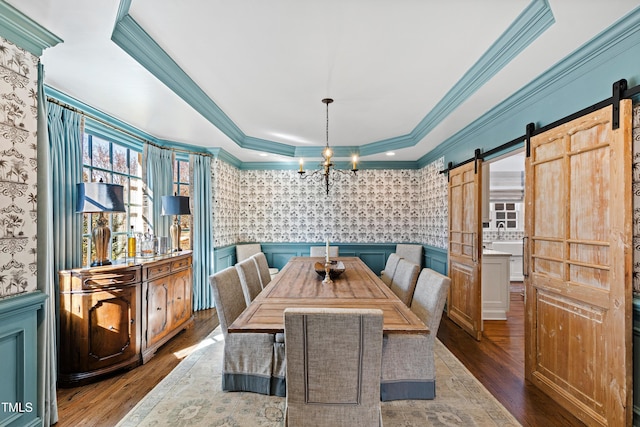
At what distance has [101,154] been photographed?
323 centimetres

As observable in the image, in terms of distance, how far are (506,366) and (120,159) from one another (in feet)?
15.4

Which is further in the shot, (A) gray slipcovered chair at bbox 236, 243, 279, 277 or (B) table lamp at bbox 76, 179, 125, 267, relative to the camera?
(A) gray slipcovered chair at bbox 236, 243, 279, 277

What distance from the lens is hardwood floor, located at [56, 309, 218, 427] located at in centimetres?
206

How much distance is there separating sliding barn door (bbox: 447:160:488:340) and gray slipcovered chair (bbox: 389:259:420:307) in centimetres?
101

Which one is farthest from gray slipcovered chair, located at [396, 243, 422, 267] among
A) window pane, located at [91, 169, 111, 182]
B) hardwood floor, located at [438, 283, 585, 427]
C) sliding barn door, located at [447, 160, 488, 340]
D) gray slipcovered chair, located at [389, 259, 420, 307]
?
window pane, located at [91, 169, 111, 182]

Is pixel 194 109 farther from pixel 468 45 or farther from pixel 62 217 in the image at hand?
pixel 468 45

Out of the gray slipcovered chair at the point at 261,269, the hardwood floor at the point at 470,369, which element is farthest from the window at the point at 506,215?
the gray slipcovered chair at the point at 261,269

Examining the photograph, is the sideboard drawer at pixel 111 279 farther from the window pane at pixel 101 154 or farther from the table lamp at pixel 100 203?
the window pane at pixel 101 154

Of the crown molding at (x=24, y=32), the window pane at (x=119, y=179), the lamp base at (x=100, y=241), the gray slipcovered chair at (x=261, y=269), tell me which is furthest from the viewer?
the window pane at (x=119, y=179)

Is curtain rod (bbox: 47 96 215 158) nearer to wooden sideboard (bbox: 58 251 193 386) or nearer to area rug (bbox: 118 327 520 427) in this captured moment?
wooden sideboard (bbox: 58 251 193 386)

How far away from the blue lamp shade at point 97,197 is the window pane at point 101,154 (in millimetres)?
675

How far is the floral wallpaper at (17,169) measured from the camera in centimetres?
163

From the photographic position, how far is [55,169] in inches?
97.0

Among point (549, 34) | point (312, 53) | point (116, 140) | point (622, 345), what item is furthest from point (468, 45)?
point (116, 140)
